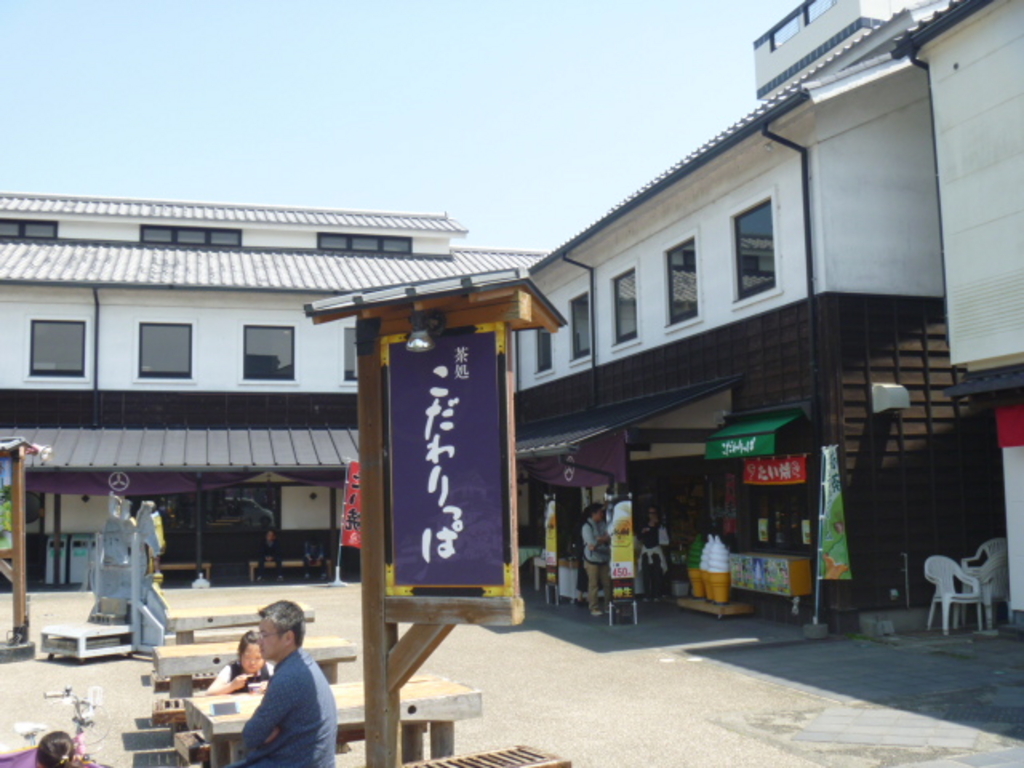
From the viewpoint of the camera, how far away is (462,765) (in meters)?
5.93

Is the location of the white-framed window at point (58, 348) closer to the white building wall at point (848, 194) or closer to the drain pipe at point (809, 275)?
the white building wall at point (848, 194)

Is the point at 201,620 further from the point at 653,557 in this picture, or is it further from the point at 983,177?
the point at 983,177

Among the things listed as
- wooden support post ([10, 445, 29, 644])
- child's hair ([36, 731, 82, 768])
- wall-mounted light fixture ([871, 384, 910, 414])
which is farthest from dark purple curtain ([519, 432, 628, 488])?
child's hair ([36, 731, 82, 768])

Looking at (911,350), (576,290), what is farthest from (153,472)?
(911,350)

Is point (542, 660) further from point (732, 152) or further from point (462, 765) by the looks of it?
point (732, 152)

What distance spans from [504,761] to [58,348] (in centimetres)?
2046

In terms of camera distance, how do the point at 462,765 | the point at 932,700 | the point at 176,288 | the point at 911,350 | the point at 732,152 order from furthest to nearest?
the point at 176,288 < the point at 732,152 < the point at 911,350 < the point at 932,700 < the point at 462,765

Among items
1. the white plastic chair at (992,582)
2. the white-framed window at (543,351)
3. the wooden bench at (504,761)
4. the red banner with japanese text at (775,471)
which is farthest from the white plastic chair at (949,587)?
the white-framed window at (543,351)

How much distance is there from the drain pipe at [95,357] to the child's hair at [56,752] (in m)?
19.2

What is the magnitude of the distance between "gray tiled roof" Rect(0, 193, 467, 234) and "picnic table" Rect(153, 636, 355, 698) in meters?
21.4

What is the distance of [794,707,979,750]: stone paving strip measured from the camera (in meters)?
7.58

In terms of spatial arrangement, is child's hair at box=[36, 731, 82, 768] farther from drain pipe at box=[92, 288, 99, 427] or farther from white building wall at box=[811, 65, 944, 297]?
drain pipe at box=[92, 288, 99, 427]

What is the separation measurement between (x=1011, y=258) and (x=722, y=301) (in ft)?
15.9

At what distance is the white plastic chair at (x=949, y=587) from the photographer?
1269 cm
